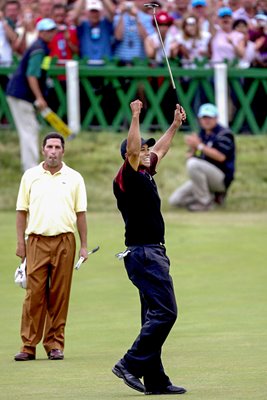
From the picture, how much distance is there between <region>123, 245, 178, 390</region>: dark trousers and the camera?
368 inches

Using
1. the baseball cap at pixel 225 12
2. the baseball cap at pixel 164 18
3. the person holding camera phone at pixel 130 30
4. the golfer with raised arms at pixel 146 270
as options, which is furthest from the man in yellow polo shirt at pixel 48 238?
the person holding camera phone at pixel 130 30

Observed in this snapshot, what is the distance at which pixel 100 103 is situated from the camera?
23547 mm

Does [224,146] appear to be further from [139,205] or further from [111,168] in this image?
[139,205]

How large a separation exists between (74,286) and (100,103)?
7.74m

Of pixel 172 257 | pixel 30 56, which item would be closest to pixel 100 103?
pixel 30 56

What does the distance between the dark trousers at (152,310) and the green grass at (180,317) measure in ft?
0.67

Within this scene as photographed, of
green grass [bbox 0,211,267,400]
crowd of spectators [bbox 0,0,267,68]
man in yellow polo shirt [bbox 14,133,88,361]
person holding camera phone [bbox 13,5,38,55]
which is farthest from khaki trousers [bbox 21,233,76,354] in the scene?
person holding camera phone [bbox 13,5,38,55]

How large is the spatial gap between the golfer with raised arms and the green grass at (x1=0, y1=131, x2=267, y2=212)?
1184 cm

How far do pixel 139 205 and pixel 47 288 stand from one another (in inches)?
90.1

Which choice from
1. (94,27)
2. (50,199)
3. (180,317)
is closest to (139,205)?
(50,199)

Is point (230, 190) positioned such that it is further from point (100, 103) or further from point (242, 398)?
point (242, 398)

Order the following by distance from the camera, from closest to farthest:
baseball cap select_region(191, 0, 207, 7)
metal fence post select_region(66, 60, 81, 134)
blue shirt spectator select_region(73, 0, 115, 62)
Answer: baseball cap select_region(191, 0, 207, 7)
blue shirt spectator select_region(73, 0, 115, 62)
metal fence post select_region(66, 60, 81, 134)

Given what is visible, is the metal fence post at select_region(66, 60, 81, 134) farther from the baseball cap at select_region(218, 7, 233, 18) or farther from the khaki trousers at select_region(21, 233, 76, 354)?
the khaki trousers at select_region(21, 233, 76, 354)

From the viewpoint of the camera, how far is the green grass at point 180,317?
9797 mm
